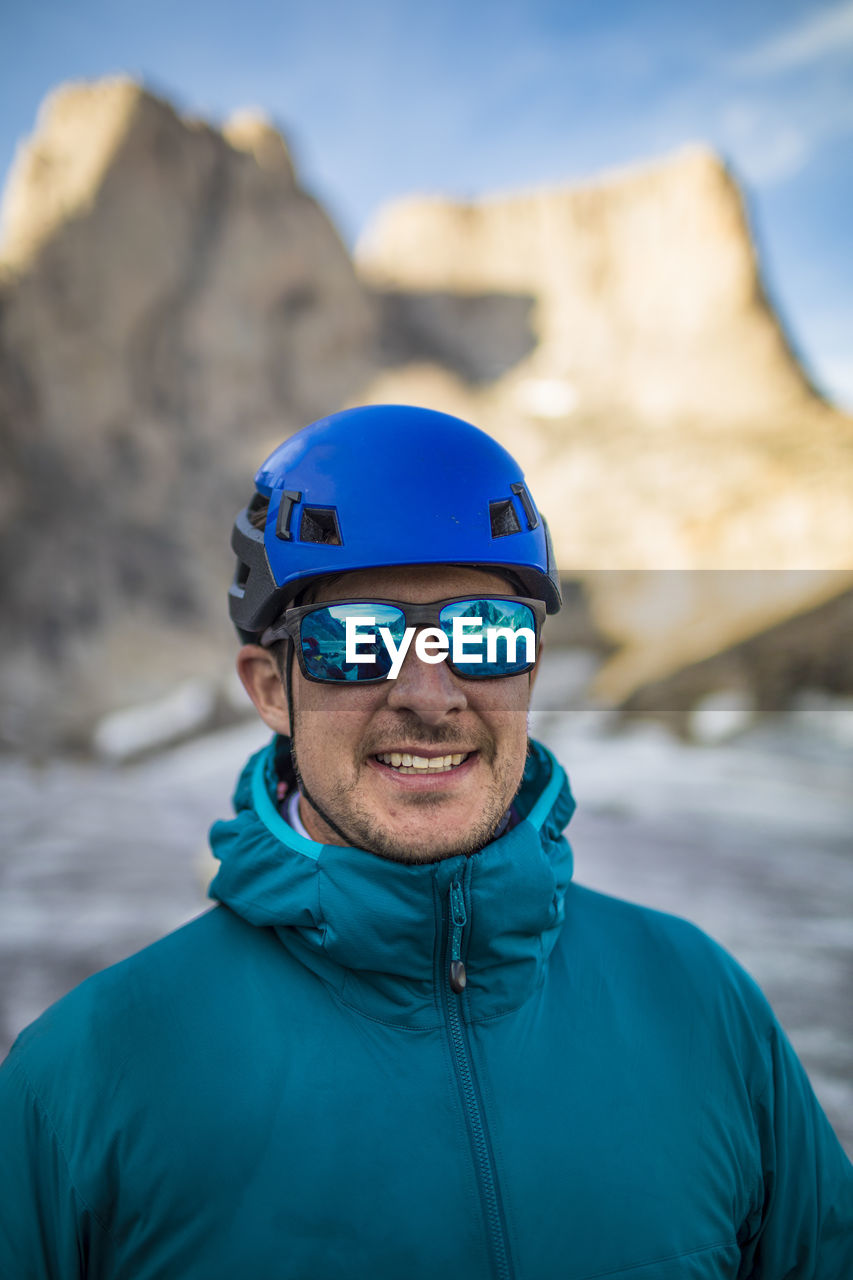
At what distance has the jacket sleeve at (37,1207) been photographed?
98 cm

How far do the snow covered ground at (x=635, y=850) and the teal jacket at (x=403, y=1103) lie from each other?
104 inches

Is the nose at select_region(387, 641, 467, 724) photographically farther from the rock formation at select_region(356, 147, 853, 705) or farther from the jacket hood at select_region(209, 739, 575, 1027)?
the rock formation at select_region(356, 147, 853, 705)

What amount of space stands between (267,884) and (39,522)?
1361 centimetres

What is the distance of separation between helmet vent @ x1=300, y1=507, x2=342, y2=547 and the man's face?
5.8 inches

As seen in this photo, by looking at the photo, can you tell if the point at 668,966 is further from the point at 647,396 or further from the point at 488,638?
the point at 647,396

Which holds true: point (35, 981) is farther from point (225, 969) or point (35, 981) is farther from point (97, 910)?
point (225, 969)

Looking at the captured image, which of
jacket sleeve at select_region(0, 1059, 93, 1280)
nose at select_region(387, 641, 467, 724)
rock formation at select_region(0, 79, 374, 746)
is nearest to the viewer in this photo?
jacket sleeve at select_region(0, 1059, 93, 1280)

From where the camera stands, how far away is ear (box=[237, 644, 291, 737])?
147 centimetres

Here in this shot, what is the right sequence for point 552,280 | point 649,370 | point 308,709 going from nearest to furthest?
point 308,709, point 649,370, point 552,280

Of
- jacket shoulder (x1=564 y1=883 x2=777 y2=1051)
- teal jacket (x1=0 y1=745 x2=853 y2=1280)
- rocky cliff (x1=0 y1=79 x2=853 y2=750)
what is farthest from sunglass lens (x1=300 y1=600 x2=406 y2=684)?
rocky cliff (x1=0 y1=79 x2=853 y2=750)

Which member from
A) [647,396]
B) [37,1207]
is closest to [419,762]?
[37,1207]

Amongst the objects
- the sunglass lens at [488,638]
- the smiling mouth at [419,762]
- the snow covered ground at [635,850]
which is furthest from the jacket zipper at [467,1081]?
the snow covered ground at [635,850]

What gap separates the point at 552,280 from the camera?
19859 mm

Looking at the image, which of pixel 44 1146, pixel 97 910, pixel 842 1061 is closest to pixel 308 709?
pixel 44 1146
